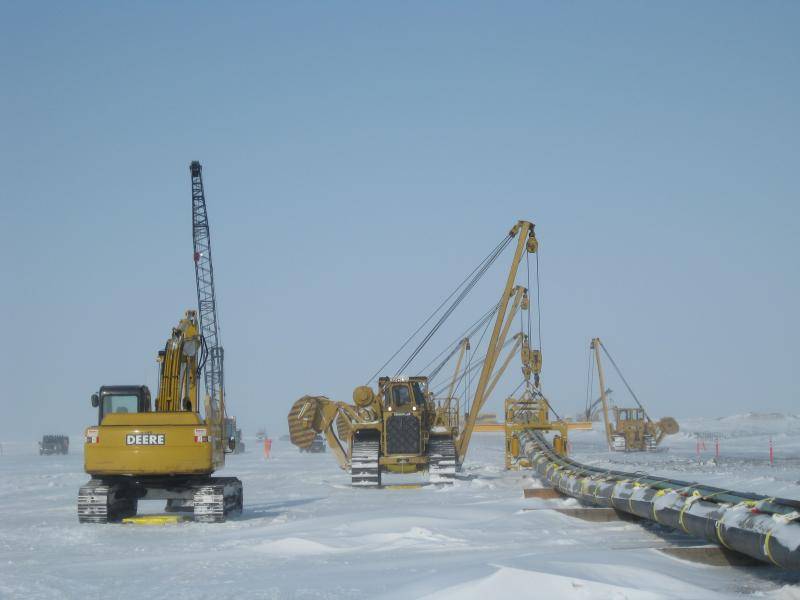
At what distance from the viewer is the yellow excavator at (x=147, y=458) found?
18.8 meters

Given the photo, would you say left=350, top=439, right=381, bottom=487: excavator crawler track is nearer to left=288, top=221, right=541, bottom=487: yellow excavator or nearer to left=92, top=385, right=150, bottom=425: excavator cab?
left=288, top=221, right=541, bottom=487: yellow excavator

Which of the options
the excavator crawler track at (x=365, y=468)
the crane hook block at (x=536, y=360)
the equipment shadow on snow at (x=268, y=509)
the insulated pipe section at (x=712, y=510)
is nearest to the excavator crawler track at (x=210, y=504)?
the equipment shadow on snow at (x=268, y=509)

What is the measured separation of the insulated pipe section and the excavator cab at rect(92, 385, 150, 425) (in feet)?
31.0

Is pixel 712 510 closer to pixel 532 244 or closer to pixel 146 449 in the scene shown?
A: pixel 146 449

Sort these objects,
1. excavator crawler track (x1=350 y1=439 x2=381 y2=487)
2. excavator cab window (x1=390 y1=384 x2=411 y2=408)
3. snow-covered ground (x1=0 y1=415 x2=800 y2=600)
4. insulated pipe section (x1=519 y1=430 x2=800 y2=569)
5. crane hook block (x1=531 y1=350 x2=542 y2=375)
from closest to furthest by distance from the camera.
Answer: snow-covered ground (x1=0 y1=415 x2=800 y2=600) < insulated pipe section (x1=519 y1=430 x2=800 y2=569) < excavator crawler track (x1=350 y1=439 x2=381 y2=487) < excavator cab window (x1=390 y1=384 x2=411 y2=408) < crane hook block (x1=531 y1=350 x2=542 y2=375)

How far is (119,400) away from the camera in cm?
2028

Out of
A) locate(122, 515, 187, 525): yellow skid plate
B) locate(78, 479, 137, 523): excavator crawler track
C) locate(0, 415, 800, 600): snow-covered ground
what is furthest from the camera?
locate(122, 515, 187, 525): yellow skid plate

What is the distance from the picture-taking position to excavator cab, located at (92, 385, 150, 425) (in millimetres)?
20141

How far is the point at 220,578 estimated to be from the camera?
11289 millimetres

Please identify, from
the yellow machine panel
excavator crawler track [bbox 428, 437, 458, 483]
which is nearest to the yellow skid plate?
the yellow machine panel

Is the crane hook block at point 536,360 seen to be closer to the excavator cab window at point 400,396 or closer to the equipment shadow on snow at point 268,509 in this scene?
the excavator cab window at point 400,396

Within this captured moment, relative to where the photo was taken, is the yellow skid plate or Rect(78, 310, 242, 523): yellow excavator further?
the yellow skid plate

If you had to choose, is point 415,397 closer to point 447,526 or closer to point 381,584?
point 447,526

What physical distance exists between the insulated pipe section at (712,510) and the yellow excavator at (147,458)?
750cm
